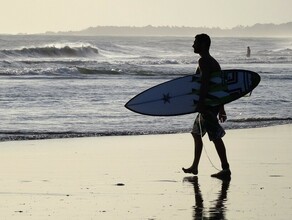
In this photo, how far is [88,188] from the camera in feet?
27.7

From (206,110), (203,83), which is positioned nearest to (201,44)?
(203,83)

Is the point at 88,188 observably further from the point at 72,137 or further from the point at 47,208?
the point at 72,137

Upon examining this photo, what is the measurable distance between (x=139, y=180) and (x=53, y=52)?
46.3 m

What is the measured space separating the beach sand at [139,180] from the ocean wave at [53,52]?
35.4 meters

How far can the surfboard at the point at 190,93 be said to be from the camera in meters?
9.68

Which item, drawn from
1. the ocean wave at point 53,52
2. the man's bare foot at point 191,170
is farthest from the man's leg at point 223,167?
the ocean wave at point 53,52

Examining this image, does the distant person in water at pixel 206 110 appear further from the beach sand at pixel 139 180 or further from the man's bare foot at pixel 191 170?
the beach sand at pixel 139 180

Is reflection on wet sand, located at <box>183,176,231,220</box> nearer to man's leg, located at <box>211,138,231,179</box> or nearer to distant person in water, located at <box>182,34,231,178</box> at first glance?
man's leg, located at <box>211,138,231,179</box>

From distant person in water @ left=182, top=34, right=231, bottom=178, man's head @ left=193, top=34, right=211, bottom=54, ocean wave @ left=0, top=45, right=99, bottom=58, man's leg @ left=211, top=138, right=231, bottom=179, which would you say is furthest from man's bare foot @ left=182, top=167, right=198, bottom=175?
ocean wave @ left=0, top=45, right=99, bottom=58

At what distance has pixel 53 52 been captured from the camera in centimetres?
5478

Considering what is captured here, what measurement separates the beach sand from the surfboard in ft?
1.98

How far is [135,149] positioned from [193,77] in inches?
78.0

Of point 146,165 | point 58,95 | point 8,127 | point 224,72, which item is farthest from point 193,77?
point 58,95

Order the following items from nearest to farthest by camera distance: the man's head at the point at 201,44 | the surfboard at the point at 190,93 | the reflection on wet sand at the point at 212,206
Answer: the reflection on wet sand at the point at 212,206, the man's head at the point at 201,44, the surfboard at the point at 190,93
